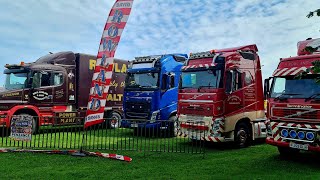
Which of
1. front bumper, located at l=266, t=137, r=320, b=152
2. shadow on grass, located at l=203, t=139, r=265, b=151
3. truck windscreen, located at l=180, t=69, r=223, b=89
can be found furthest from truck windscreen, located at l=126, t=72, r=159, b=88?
front bumper, located at l=266, t=137, r=320, b=152

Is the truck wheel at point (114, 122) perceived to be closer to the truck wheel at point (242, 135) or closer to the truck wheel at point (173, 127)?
the truck wheel at point (173, 127)

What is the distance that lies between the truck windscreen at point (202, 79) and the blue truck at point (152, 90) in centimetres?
221

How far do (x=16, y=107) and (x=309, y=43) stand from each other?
12.0 metres

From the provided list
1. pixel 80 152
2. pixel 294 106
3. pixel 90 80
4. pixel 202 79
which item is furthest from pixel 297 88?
pixel 90 80

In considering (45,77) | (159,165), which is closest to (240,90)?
(159,165)

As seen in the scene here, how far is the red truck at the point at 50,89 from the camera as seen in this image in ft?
45.8

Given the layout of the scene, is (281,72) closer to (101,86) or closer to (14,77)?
(101,86)

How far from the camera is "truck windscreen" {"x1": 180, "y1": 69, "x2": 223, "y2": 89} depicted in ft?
34.9

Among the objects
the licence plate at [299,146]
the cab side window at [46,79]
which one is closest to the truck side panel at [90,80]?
the cab side window at [46,79]

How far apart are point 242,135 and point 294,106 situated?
3.14 metres

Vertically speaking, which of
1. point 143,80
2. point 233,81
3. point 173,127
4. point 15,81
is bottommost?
point 173,127

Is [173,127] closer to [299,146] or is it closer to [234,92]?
[234,92]

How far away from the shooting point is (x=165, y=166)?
7891 millimetres

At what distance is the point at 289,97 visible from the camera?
28.0 feet
